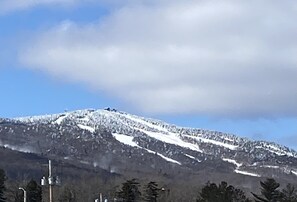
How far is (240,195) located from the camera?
136375mm

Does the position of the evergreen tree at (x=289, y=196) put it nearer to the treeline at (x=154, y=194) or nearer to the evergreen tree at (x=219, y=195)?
the treeline at (x=154, y=194)

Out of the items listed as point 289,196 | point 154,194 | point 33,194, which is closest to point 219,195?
point 154,194

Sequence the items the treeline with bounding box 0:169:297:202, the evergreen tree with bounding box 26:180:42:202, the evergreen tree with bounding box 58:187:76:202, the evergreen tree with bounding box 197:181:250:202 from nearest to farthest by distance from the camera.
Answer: the treeline with bounding box 0:169:297:202
the evergreen tree with bounding box 197:181:250:202
the evergreen tree with bounding box 26:180:42:202
the evergreen tree with bounding box 58:187:76:202

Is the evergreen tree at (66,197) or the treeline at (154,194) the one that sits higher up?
the evergreen tree at (66,197)

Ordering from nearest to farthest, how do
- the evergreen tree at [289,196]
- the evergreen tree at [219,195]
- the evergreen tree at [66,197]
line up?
the evergreen tree at [289,196], the evergreen tree at [219,195], the evergreen tree at [66,197]

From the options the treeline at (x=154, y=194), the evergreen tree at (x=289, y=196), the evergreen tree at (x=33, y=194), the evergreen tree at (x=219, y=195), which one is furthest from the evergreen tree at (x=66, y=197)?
the evergreen tree at (x=289, y=196)

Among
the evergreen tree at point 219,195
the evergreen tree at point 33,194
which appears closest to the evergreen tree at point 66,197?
the evergreen tree at point 33,194

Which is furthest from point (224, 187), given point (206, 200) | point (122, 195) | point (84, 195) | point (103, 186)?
point (103, 186)

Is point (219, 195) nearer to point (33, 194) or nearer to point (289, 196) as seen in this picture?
point (289, 196)

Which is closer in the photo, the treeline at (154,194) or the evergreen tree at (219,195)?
the treeline at (154,194)

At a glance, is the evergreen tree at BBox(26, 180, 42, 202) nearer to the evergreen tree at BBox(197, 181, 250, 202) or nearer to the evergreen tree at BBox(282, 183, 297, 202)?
the evergreen tree at BBox(197, 181, 250, 202)

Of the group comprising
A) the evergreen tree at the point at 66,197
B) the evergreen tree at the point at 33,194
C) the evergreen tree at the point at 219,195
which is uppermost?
the evergreen tree at the point at 66,197

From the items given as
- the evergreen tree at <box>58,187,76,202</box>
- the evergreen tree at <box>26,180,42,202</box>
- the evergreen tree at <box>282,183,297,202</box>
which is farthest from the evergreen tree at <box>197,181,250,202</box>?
the evergreen tree at <box>58,187,76,202</box>

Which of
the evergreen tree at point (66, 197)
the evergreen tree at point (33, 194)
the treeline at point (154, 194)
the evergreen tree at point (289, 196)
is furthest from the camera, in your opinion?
the evergreen tree at point (66, 197)
